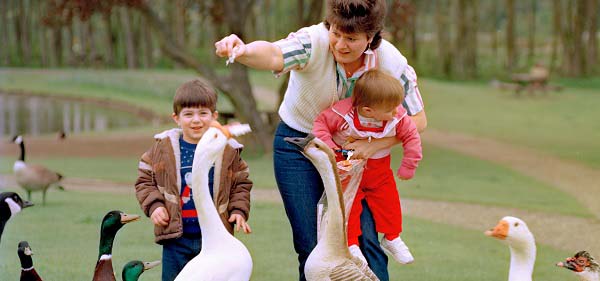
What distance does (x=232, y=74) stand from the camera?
1691 cm

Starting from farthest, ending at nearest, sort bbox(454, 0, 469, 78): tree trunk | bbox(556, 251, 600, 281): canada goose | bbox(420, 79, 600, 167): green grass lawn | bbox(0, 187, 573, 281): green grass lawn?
bbox(454, 0, 469, 78): tree trunk
bbox(420, 79, 600, 167): green grass lawn
bbox(0, 187, 573, 281): green grass lawn
bbox(556, 251, 600, 281): canada goose

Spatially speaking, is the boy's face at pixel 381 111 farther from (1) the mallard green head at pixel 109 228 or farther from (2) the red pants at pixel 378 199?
(1) the mallard green head at pixel 109 228

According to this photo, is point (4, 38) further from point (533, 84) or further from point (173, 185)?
point (173, 185)

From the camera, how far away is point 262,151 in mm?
17000

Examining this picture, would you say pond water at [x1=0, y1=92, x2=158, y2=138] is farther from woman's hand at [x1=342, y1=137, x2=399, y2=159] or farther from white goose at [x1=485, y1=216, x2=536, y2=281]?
white goose at [x1=485, y1=216, x2=536, y2=281]

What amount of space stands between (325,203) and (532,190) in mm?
8813

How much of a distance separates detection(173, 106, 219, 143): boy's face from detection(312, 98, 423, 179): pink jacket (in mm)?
589

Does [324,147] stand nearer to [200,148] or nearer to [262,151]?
[200,148]

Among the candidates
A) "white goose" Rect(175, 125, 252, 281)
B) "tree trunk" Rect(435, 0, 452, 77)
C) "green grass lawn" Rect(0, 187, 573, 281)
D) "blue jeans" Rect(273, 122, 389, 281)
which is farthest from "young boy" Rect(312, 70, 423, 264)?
"tree trunk" Rect(435, 0, 452, 77)

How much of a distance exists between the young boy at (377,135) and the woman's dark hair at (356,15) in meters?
0.29

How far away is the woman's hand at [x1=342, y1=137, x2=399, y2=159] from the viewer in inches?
180

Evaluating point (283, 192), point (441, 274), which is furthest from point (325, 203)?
point (441, 274)

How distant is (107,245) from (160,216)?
35 centimetres

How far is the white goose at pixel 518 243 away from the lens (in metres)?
4.48
